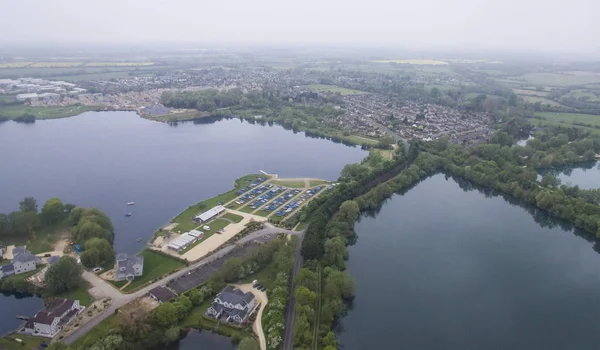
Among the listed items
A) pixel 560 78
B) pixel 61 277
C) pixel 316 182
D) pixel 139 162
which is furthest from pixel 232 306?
pixel 560 78

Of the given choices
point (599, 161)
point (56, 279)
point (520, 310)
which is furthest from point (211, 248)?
point (599, 161)

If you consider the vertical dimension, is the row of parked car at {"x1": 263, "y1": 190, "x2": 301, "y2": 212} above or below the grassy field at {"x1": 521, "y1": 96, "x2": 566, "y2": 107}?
below

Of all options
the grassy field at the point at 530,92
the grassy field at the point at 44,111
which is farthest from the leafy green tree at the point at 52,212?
the grassy field at the point at 530,92

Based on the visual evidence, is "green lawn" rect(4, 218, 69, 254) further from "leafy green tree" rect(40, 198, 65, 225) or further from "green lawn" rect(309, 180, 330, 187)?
"green lawn" rect(309, 180, 330, 187)

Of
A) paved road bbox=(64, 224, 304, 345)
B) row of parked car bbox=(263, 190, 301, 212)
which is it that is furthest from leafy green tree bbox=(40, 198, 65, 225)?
row of parked car bbox=(263, 190, 301, 212)

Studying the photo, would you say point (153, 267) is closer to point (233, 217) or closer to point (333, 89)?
point (233, 217)

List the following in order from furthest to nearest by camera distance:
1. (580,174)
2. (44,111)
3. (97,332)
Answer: (44,111)
(580,174)
(97,332)
